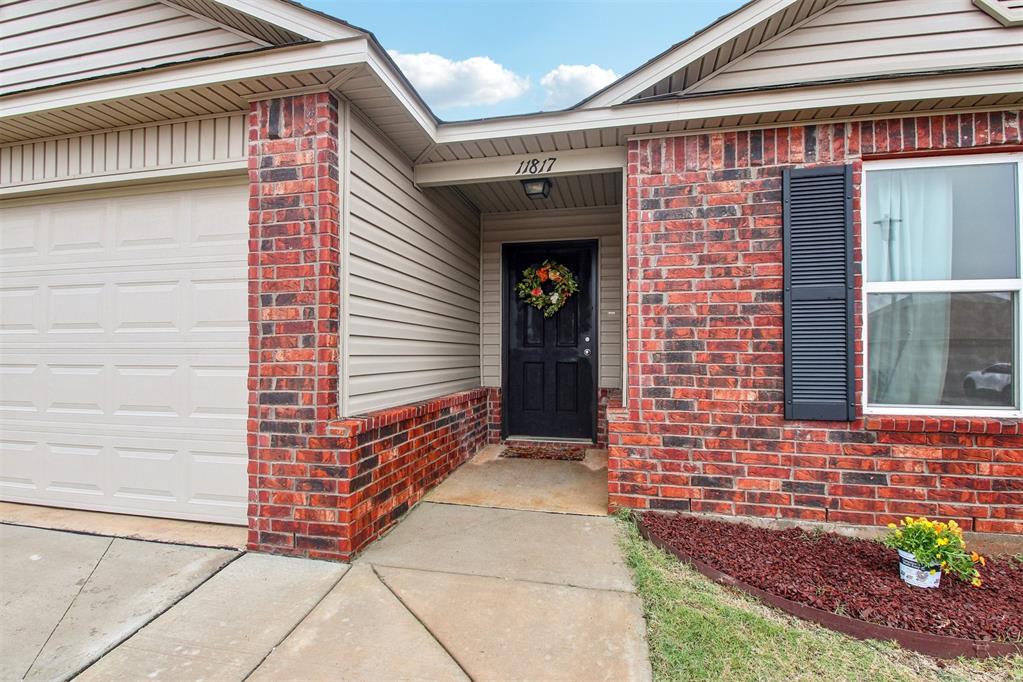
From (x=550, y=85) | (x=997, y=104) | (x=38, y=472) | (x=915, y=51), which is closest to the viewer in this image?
(x=997, y=104)

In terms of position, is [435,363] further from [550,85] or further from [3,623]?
[550,85]

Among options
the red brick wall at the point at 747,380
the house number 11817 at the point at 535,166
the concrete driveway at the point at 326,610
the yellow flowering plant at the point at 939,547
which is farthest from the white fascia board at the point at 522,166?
the yellow flowering plant at the point at 939,547

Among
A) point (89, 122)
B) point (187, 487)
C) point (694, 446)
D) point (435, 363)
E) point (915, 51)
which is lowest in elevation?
point (187, 487)

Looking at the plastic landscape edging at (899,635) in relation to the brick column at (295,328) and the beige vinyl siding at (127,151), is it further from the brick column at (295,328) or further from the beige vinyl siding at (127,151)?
the beige vinyl siding at (127,151)

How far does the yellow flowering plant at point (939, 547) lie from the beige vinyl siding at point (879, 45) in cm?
262

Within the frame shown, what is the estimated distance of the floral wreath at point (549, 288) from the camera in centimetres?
529

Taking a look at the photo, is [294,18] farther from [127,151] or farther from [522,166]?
[522,166]

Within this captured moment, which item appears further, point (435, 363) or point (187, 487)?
point (435, 363)

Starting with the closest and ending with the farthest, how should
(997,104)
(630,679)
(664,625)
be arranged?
(630,679) < (664,625) < (997,104)

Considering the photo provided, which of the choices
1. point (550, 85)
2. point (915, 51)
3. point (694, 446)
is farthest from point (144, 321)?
point (550, 85)

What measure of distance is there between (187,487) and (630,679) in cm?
281

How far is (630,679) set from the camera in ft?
5.95

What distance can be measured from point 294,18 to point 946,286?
13.2 ft

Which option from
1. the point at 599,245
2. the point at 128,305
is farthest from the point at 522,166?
the point at 128,305
